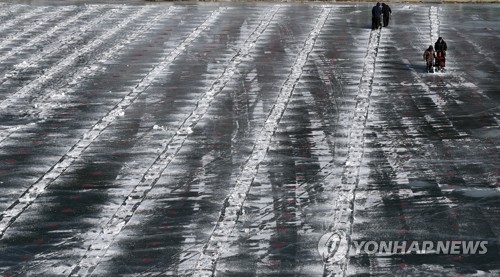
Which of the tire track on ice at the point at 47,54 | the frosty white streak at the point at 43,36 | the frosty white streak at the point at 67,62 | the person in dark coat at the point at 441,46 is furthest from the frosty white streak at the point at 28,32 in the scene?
the person in dark coat at the point at 441,46

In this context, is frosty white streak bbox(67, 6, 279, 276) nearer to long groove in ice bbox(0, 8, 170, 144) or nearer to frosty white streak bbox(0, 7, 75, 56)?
long groove in ice bbox(0, 8, 170, 144)

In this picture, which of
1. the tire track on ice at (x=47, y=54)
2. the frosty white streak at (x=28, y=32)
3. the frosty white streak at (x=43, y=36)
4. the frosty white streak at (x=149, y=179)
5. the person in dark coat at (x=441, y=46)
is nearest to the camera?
the frosty white streak at (x=149, y=179)

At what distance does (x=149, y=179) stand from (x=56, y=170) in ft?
8.22

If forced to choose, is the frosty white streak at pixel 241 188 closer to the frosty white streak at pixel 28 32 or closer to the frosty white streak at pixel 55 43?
the frosty white streak at pixel 55 43

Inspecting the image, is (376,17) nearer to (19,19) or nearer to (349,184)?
(19,19)

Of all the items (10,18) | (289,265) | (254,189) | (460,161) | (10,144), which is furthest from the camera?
(10,18)

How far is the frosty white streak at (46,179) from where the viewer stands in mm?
20344

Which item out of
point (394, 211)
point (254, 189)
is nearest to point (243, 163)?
point (254, 189)

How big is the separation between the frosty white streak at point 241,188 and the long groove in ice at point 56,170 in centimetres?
438

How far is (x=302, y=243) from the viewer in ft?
61.1

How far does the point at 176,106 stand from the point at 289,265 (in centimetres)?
1309

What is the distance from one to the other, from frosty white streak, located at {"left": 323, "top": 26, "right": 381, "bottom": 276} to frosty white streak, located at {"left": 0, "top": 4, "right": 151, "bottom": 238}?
6.80 m

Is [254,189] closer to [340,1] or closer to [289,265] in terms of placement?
[289,265]

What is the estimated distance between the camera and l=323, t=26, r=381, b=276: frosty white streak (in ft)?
58.1
